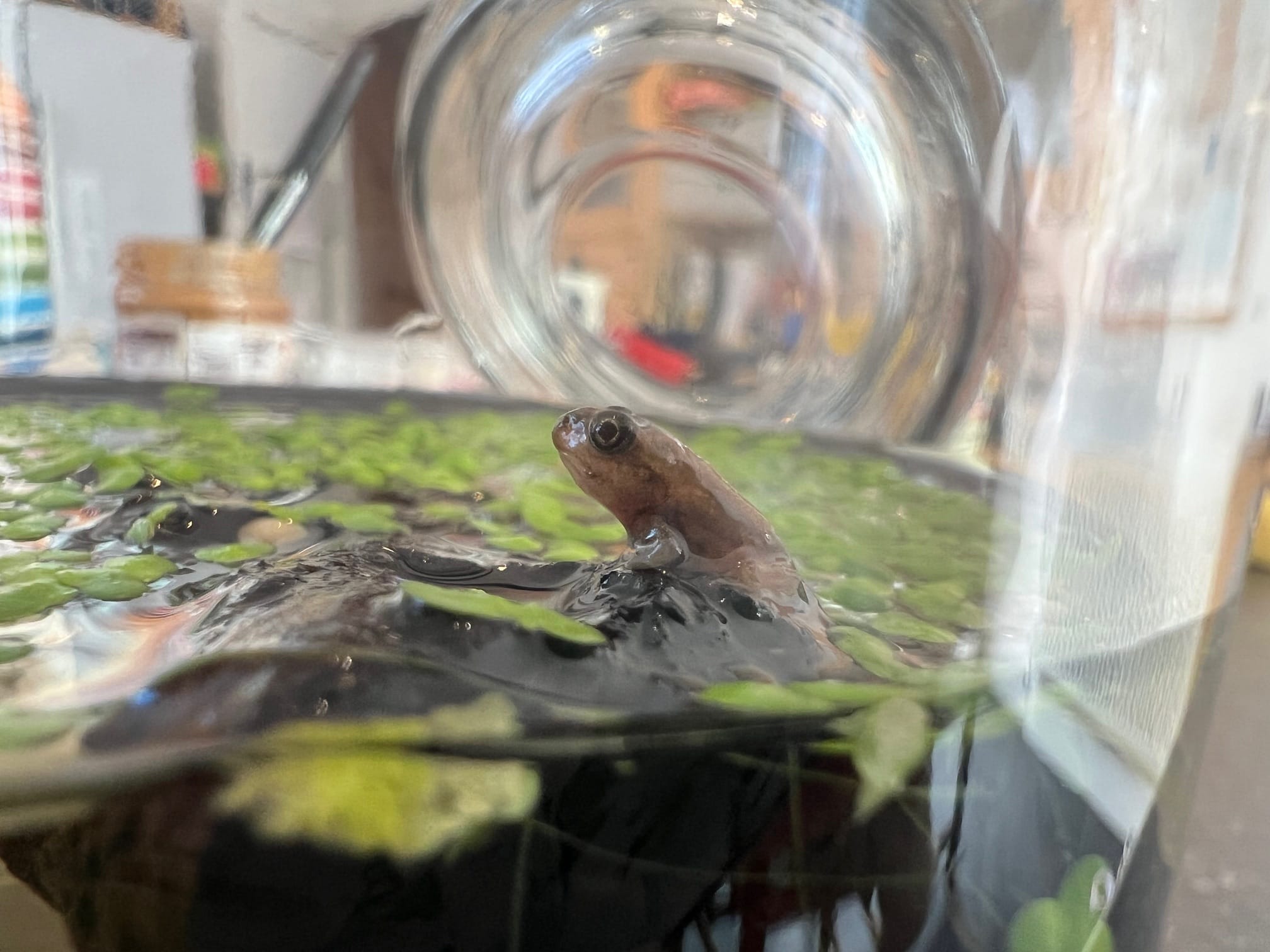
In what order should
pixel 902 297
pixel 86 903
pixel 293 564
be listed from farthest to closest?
pixel 902 297 → pixel 293 564 → pixel 86 903

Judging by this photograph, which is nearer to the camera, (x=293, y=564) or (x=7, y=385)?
(x=293, y=564)

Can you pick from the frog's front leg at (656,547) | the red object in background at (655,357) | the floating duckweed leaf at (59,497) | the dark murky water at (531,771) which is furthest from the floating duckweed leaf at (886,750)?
the red object in background at (655,357)

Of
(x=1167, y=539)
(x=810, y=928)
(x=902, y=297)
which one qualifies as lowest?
(x=810, y=928)

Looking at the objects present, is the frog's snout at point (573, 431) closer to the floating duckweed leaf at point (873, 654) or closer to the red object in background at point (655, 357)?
the floating duckweed leaf at point (873, 654)

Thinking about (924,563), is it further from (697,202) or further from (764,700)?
(697,202)

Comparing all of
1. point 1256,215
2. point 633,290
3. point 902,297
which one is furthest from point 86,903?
point 633,290

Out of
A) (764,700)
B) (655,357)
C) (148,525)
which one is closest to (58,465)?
(148,525)

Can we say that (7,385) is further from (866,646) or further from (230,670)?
(866,646)
